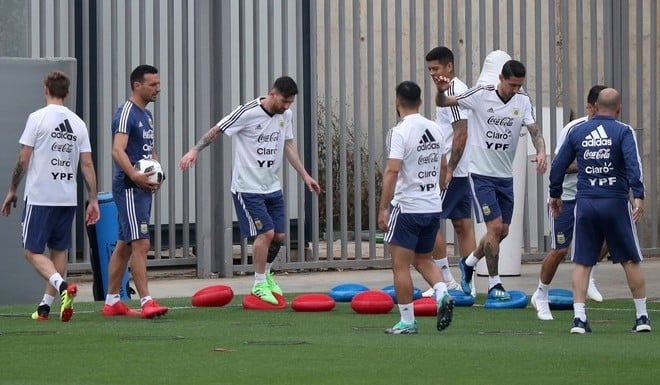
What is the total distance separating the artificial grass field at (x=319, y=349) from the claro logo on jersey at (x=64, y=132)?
152cm

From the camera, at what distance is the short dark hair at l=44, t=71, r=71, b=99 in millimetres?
12953

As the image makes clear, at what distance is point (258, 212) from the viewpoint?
1418cm

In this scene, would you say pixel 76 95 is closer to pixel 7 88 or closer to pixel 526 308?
pixel 7 88

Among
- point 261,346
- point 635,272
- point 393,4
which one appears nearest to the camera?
point 261,346

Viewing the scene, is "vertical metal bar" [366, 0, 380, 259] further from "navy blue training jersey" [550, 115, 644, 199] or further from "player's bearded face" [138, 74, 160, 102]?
"navy blue training jersey" [550, 115, 644, 199]

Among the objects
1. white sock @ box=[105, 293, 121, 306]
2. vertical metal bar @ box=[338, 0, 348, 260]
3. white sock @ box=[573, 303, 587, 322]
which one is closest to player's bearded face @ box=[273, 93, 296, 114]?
white sock @ box=[105, 293, 121, 306]

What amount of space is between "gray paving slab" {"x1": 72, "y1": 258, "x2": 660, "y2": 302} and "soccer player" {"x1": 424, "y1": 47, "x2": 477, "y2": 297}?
78.0 inches

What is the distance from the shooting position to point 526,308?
1429 centimetres

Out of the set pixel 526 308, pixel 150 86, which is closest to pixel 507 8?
pixel 526 308

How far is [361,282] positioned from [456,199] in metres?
3.93

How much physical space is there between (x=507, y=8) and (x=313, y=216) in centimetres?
416

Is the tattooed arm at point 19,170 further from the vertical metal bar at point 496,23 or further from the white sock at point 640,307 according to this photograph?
the vertical metal bar at point 496,23

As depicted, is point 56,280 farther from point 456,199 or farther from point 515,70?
point 515,70

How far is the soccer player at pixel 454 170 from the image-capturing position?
1456 centimetres
